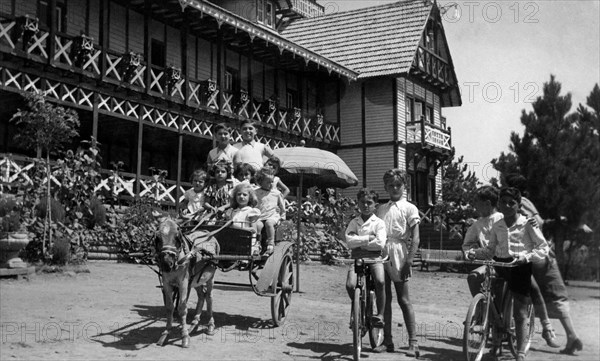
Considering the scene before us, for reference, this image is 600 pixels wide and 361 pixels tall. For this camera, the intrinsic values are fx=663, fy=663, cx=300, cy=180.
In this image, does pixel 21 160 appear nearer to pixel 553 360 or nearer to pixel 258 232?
pixel 258 232

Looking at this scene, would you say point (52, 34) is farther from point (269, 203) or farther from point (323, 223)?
point (269, 203)

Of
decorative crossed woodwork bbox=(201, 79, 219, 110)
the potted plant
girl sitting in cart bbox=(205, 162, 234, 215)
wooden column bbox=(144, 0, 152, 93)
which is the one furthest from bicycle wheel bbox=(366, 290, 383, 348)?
decorative crossed woodwork bbox=(201, 79, 219, 110)

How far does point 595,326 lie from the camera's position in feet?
27.0

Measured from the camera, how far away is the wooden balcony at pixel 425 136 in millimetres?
31609

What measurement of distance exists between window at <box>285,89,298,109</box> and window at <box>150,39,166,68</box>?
7.79 m

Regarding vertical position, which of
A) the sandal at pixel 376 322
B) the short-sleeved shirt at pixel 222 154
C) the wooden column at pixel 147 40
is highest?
the wooden column at pixel 147 40

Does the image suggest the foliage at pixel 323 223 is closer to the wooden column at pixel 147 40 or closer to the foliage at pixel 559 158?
the wooden column at pixel 147 40

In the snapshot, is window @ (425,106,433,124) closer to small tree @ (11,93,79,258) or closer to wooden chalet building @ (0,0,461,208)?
wooden chalet building @ (0,0,461,208)

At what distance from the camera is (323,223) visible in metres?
22.0

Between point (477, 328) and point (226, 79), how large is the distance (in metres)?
20.6

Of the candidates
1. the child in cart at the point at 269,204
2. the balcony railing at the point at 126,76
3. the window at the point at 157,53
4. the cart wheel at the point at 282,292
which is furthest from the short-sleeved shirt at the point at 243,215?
the window at the point at 157,53

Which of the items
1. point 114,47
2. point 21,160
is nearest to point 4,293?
point 21,160

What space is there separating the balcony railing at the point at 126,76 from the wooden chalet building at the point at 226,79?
1.7 inches

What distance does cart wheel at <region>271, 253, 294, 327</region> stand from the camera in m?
8.52
